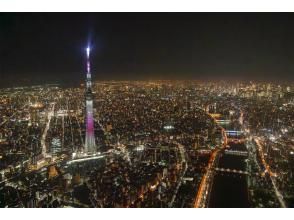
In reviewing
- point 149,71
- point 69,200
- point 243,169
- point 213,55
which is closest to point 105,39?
point 149,71

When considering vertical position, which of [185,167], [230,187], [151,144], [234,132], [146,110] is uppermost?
[146,110]

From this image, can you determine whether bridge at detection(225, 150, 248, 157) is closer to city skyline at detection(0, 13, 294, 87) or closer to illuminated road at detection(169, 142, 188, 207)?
illuminated road at detection(169, 142, 188, 207)

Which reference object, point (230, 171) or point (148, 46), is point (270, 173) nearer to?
point (230, 171)

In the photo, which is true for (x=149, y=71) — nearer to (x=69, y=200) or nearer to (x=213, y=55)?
(x=213, y=55)

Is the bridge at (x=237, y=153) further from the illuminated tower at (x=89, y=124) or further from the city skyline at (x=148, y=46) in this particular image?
the illuminated tower at (x=89, y=124)

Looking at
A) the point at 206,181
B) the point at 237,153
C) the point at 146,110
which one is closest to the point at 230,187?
the point at 206,181

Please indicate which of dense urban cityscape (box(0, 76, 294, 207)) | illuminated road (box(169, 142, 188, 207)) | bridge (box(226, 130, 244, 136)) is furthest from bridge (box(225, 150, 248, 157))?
illuminated road (box(169, 142, 188, 207))

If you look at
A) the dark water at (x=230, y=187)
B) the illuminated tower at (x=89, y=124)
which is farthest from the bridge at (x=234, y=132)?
the illuminated tower at (x=89, y=124)

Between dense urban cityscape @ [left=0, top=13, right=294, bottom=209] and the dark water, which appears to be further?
dense urban cityscape @ [left=0, top=13, right=294, bottom=209]
